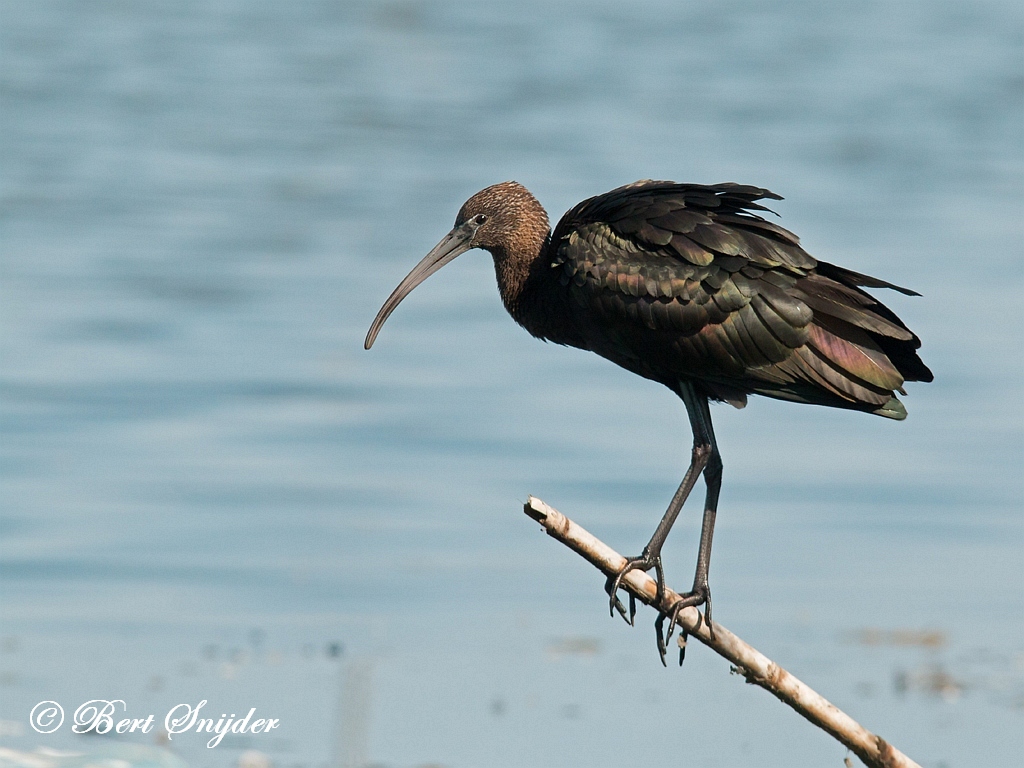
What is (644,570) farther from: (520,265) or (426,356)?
(426,356)

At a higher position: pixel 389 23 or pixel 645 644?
pixel 389 23

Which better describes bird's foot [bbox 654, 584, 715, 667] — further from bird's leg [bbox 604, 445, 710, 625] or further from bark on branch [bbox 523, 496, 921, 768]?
bark on branch [bbox 523, 496, 921, 768]

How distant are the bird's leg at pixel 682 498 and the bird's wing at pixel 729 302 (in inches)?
5.2

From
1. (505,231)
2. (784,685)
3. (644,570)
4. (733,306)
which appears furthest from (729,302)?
(784,685)

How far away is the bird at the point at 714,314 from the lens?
21.9ft

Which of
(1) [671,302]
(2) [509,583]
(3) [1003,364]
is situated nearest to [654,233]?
(1) [671,302]

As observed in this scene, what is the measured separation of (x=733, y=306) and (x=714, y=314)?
0.07m

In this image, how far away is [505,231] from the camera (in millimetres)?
7680

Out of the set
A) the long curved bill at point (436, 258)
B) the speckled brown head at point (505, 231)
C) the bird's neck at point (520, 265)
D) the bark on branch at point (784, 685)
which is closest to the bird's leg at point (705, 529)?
the bark on branch at point (784, 685)

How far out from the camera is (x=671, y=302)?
268 inches

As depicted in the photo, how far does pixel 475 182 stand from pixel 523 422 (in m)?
9.81

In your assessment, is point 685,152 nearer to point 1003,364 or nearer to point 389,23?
point 1003,364

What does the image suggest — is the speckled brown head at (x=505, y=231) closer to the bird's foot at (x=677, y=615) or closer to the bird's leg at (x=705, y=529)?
the bird's leg at (x=705, y=529)

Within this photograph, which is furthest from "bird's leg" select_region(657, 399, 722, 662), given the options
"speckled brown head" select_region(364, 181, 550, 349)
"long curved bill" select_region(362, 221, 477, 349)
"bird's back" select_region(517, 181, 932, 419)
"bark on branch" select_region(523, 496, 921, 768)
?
"long curved bill" select_region(362, 221, 477, 349)
